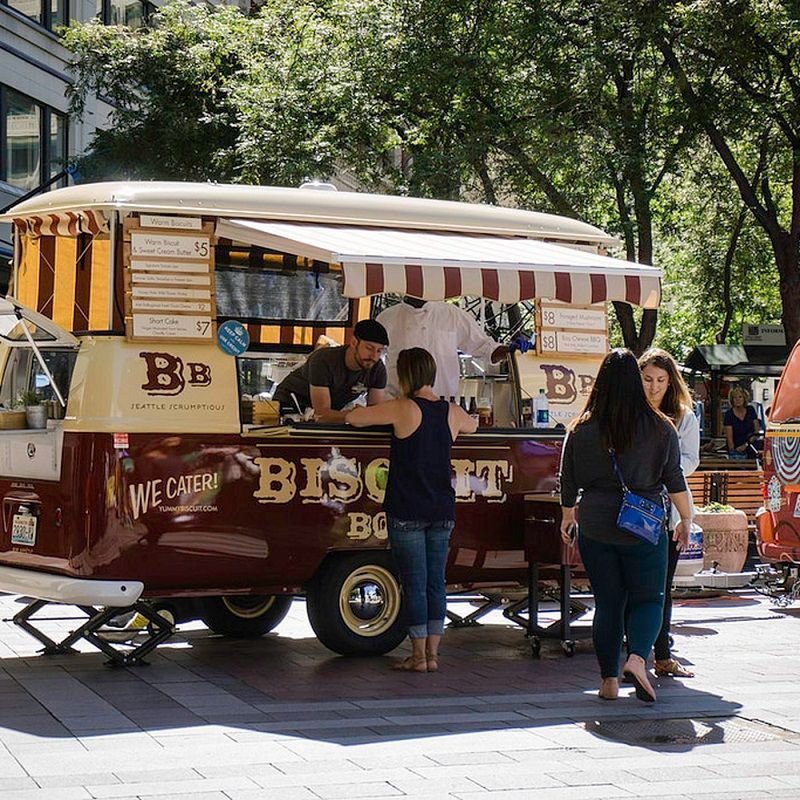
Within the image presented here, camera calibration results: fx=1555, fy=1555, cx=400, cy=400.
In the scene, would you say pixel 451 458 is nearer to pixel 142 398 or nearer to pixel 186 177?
pixel 142 398

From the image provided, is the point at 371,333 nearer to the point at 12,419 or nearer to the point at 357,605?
the point at 357,605

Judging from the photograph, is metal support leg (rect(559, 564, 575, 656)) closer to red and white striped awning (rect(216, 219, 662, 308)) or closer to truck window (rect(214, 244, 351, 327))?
red and white striped awning (rect(216, 219, 662, 308))

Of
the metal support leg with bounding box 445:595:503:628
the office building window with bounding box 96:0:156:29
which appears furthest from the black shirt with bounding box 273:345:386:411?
the office building window with bounding box 96:0:156:29

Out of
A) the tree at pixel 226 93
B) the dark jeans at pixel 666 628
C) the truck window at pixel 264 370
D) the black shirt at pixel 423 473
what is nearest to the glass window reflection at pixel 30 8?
the tree at pixel 226 93

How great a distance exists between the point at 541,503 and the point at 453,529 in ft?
2.00

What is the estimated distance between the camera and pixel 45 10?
30.0 m

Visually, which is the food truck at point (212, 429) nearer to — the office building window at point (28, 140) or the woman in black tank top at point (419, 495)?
the woman in black tank top at point (419, 495)

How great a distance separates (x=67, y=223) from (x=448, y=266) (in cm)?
236

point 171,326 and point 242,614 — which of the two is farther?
point 242,614

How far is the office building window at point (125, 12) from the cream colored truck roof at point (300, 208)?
75.7 ft

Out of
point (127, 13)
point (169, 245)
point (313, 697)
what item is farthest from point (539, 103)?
point (313, 697)

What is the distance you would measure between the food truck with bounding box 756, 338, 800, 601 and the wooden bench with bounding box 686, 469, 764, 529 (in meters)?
3.24

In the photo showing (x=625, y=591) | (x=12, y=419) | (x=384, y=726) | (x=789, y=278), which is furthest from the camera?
(x=789, y=278)

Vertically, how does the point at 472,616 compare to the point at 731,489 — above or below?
below
